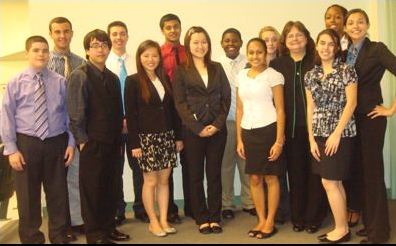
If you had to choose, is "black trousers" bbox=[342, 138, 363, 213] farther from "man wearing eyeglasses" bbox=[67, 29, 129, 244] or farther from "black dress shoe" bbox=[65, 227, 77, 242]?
"black dress shoe" bbox=[65, 227, 77, 242]

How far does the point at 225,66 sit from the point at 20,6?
333 cm

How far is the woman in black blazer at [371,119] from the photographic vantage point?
9.10ft

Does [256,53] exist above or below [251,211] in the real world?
above

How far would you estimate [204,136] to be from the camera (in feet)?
10.3

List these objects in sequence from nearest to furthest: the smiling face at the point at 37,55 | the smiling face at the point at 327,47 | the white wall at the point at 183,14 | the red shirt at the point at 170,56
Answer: the smiling face at the point at 327,47, the smiling face at the point at 37,55, the red shirt at the point at 170,56, the white wall at the point at 183,14

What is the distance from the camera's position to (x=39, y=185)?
2957mm

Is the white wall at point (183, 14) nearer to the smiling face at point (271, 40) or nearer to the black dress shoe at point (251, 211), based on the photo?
the black dress shoe at point (251, 211)

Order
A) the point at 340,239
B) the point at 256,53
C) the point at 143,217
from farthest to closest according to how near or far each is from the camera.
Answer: the point at 143,217 → the point at 256,53 → the point at 340,239

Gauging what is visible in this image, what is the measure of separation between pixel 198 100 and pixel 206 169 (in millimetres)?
541

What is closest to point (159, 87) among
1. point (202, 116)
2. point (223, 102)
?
point (202, 116)

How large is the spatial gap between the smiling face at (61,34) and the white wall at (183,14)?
2.95ft

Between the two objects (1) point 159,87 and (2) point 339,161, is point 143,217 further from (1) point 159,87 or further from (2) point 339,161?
(2) point 339,161

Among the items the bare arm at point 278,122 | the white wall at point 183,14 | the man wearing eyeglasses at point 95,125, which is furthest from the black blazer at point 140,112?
the white wall at point 183,14

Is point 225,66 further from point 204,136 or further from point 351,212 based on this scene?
point 351,212
